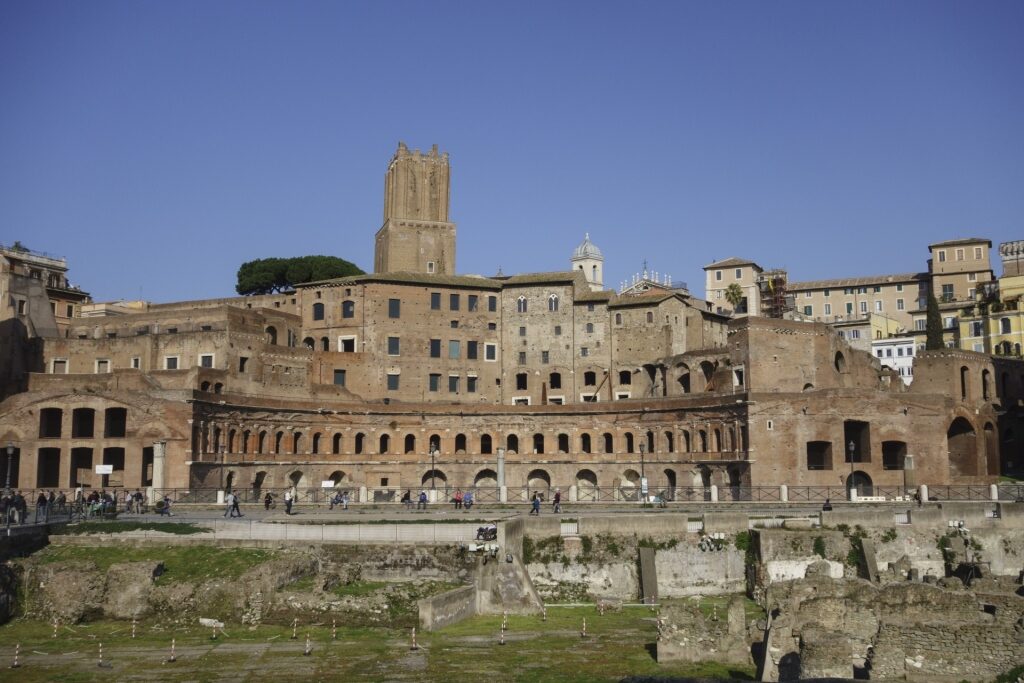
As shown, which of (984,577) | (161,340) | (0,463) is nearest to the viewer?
(984,577)

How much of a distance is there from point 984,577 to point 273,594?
23.4 m

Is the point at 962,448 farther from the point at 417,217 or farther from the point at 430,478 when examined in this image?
the point at 417,217

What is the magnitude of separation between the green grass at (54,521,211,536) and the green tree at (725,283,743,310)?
7820 centimetres

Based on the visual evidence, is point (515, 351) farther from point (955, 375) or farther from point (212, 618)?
point (212, 618)

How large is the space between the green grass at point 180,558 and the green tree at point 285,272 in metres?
60.3

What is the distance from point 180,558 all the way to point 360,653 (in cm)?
1027

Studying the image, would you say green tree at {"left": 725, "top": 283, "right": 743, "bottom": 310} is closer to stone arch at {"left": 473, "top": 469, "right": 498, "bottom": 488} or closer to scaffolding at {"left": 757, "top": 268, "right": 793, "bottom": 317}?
scaffolding at {"left": 757, "top": 268, "right": 793, "bottom": 317}

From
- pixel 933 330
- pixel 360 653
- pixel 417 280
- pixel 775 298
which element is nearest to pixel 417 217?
pixel 417 280

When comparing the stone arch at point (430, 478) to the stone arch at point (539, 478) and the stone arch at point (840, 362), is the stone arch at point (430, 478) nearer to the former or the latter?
the stone arch at point (539, 478)

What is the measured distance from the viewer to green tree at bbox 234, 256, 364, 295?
9593 centimetres

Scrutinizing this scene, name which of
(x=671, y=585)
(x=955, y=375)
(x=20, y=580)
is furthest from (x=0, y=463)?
(x=955, y=375)

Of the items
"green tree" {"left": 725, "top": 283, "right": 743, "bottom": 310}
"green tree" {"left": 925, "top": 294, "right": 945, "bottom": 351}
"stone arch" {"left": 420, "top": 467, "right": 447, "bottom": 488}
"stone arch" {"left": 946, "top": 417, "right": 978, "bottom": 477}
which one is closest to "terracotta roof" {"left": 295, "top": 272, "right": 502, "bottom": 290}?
"stone arch" {"left": 420, "top": 467, "right": 447, "bottom": 488}

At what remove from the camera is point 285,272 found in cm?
9812

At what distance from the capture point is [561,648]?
28391 millimetres
